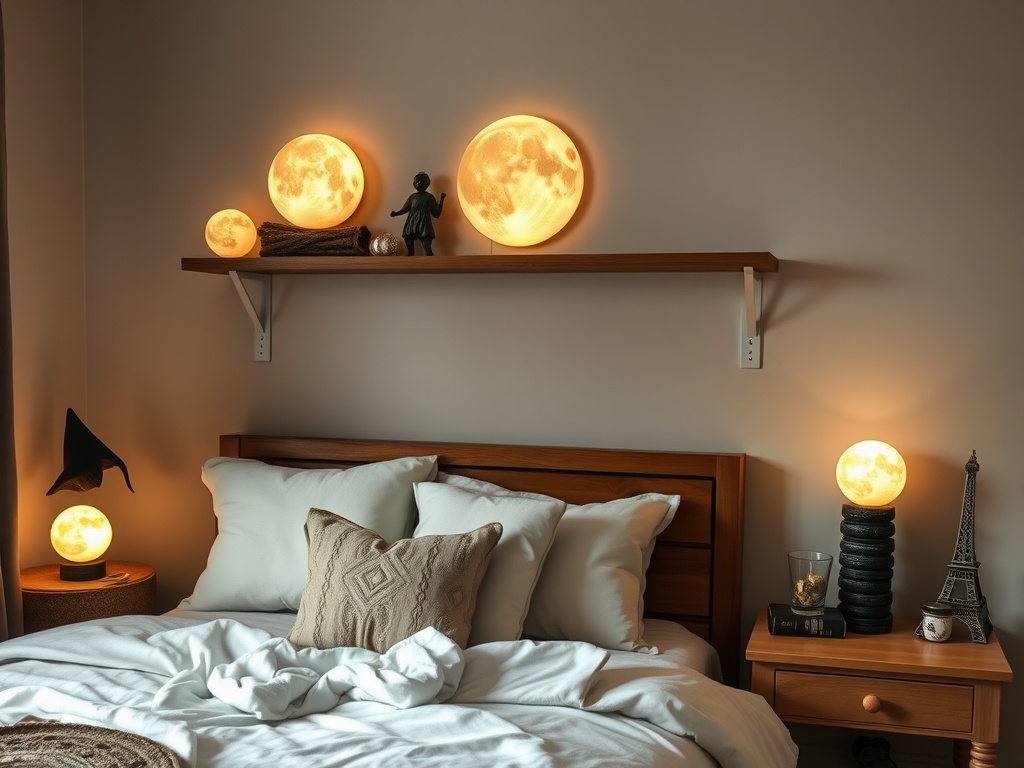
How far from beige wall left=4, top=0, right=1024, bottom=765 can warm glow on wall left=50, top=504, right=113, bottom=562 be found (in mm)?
282

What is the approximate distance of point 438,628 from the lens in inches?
82.9

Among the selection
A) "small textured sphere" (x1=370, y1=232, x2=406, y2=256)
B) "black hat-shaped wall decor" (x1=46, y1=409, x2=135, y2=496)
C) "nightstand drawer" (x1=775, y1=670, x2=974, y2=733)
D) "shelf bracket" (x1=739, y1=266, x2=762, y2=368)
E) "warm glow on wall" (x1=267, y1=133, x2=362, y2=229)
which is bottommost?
"nightstand drawer" (x1=775, y1=670, x2=974, y2=733)

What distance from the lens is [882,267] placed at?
2.63 m

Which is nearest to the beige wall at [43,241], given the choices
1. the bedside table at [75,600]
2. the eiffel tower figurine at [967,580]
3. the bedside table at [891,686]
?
the bedside table at [75,600]

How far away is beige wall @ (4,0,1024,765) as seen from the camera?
259cm

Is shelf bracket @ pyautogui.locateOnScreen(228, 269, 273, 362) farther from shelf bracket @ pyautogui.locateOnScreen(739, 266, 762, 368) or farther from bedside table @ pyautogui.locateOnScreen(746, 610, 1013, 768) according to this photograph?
bedside table @ pyautogui.locateOnScreen(746, 610, 1013, 768)

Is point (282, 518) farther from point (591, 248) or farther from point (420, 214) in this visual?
point (591, 248)

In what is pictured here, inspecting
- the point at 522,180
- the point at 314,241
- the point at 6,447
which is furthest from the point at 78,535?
the point at 522,180

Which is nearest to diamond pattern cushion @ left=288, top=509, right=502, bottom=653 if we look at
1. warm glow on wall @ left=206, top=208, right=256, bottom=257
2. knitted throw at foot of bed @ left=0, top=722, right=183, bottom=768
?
knitted throw at foot of bed @ left=0, top=722, right=183, bottom=768

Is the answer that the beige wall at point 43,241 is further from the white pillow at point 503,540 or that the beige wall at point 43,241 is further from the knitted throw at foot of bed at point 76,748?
the knitted throw at foot of bed at point 76,748

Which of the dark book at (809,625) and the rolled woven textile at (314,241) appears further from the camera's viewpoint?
the rolled woven textile at (314,241)

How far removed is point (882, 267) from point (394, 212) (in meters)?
1.33

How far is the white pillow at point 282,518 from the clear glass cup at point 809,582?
985 millimetres

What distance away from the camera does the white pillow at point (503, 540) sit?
2279 millimetres
